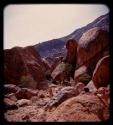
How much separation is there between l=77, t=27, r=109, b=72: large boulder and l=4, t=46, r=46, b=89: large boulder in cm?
312

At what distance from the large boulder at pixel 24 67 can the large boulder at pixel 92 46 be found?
3123mm

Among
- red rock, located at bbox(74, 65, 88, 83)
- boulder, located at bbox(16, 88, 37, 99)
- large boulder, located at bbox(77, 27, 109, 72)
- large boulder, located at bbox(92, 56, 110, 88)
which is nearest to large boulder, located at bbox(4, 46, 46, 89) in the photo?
boulder, located at bbox(16, 88, 37, 99)

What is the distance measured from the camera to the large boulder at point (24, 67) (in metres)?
15.4

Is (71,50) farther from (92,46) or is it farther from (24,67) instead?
(92,46)

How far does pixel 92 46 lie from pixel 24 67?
4021mm

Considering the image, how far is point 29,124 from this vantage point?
3678mm

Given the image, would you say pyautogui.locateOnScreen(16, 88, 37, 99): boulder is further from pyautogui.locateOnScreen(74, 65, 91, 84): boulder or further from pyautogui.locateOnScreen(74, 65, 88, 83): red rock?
pyautogui.locateOnScreen(74, 65, 88, 83): red rock

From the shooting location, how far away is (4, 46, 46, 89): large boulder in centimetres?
1545

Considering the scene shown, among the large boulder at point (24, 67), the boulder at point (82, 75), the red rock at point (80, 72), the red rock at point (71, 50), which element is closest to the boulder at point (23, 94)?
the large boulder at point (24, 67)

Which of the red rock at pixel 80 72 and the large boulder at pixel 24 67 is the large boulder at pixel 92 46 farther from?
the large boulder at pixel 24 67

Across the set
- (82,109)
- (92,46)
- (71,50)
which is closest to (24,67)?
(71,50)

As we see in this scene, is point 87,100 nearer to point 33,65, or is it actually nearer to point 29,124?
point 29,124

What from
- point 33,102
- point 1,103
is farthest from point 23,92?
point 1,103

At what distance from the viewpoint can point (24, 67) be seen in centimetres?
1662
